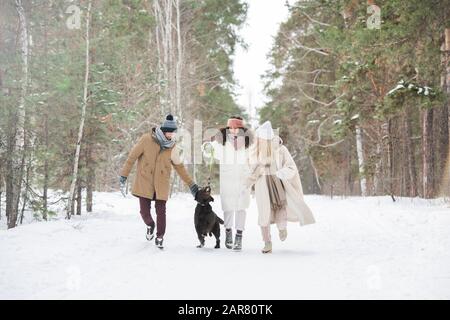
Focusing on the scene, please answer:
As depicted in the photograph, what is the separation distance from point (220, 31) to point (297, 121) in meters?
6.93

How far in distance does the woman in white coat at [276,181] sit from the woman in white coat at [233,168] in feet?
0.91

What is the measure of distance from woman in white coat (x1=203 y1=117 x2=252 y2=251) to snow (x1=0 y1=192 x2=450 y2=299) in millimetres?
710

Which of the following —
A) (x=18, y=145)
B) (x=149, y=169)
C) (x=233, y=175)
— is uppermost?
(x=18, y=145)

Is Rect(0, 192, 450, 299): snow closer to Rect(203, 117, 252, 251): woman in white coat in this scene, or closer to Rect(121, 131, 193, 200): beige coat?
Rect(203, 117, 252, 251): woman in white coat

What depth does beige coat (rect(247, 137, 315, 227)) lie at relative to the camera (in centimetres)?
780

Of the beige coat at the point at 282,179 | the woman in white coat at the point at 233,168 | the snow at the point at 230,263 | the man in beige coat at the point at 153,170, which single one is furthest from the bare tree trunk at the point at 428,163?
the man in beige coat at the point at 153,170

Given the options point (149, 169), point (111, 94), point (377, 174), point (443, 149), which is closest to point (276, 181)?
point (149, 169)

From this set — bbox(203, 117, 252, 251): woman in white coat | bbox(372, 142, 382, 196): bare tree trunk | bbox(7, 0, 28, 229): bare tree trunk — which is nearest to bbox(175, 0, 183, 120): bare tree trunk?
bbox(372, 142, 382, 196): bare tree trunk

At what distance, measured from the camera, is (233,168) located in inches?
326

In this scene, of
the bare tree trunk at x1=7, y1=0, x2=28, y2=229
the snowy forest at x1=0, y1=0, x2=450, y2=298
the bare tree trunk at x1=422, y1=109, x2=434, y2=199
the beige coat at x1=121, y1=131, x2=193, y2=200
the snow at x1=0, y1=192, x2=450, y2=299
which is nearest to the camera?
the snow at x1=0, y1=192, x2=450, y2=299

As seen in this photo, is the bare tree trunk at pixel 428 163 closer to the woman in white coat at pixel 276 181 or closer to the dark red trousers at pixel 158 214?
the woman in white coat at pixel 276 181

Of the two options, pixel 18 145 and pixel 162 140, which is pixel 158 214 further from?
pixel 18 145

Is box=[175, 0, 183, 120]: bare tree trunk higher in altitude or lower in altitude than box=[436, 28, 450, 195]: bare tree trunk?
higher

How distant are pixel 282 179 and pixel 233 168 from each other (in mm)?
953
